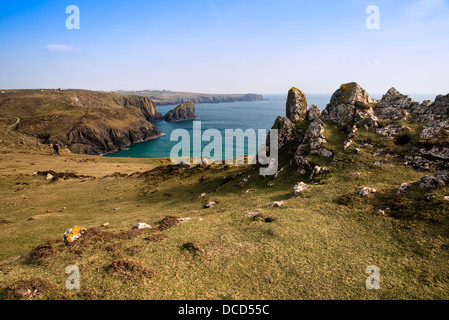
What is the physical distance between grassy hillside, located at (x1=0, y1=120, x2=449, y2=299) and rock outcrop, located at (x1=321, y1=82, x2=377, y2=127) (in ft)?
29.4

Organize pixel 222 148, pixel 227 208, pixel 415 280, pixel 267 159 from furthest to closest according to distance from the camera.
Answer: pixel 222 148 → pixel 267 159 → pixel 227 208 → pixel 415 280

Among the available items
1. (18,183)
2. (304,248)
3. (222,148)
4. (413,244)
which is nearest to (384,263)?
(413,244)

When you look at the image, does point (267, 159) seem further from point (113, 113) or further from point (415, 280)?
point (113, 113)

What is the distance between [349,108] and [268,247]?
3462 centimetres

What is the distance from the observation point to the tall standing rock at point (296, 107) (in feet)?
143

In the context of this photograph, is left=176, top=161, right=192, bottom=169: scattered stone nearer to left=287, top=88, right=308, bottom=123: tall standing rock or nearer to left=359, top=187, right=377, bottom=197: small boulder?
left=287, top=88, right=308, bottom=123: tall standing rock

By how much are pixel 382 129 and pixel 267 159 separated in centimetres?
1840

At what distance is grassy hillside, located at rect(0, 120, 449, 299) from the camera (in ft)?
38.0

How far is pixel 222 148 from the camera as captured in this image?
135 m

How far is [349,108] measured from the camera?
129ft
